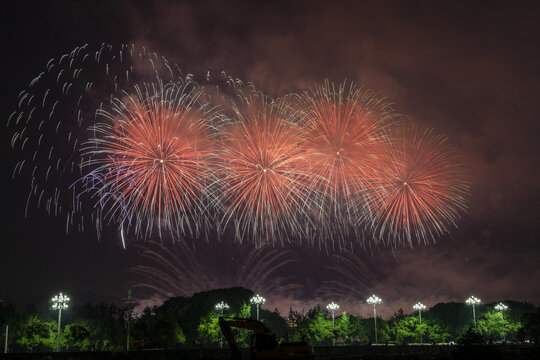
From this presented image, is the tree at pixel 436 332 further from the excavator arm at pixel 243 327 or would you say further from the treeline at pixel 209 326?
the excavator arm at pixel 243 327

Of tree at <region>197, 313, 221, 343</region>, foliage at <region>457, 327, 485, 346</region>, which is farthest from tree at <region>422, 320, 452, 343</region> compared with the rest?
foliage at <region>457, 327, 485, 346</region>

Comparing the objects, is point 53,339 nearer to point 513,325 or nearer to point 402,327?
point 402,327

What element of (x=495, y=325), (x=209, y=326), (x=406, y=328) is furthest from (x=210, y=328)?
(x=495, y=325)

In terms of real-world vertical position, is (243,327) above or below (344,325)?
above

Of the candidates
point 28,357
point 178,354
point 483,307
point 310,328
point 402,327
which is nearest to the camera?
point 28,357

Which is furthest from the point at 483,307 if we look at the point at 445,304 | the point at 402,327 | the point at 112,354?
the point at 112,354

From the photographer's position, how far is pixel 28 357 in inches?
1292

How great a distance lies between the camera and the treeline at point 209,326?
68.9 metres

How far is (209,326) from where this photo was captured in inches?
3076

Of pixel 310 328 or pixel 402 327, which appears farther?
pixel 402 327

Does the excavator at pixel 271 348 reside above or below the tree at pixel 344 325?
above

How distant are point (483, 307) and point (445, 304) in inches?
339

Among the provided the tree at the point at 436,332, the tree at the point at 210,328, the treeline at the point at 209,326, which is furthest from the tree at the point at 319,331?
the tree at the point at 436,332

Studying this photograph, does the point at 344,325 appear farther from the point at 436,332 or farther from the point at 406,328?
the point at 436,332
